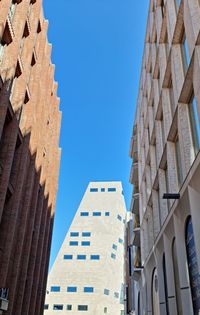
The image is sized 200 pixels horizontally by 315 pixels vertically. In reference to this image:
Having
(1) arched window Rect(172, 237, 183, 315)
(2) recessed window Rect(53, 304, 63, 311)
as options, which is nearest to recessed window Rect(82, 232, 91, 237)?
(2) recessed window Rect(53, 304, 63, 311)

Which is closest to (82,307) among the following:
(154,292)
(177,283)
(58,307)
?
(58,307)

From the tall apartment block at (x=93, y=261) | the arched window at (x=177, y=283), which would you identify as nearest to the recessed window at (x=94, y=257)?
the tall apartment block at (x=93, y=261)

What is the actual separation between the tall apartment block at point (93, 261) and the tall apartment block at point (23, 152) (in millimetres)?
42220

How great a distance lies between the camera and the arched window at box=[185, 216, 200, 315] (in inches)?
360

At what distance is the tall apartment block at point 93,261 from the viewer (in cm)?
6294

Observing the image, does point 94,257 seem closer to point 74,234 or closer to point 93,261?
point 93,261

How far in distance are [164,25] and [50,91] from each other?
40.3 ft

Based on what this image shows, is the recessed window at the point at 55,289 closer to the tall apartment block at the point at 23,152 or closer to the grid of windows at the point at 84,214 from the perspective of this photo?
the grid of windows at the point at 84,214

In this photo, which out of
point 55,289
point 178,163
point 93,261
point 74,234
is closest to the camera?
point 178,163

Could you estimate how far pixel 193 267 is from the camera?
962 centimetres

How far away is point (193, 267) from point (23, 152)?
10.7m

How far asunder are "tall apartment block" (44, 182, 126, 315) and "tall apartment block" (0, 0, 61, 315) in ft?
139

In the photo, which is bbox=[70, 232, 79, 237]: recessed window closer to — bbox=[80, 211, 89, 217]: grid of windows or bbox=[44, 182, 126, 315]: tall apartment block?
bbox=[44, 182, 126, 315]: tall apartment block

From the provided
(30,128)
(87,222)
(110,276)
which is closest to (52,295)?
(110,276)
